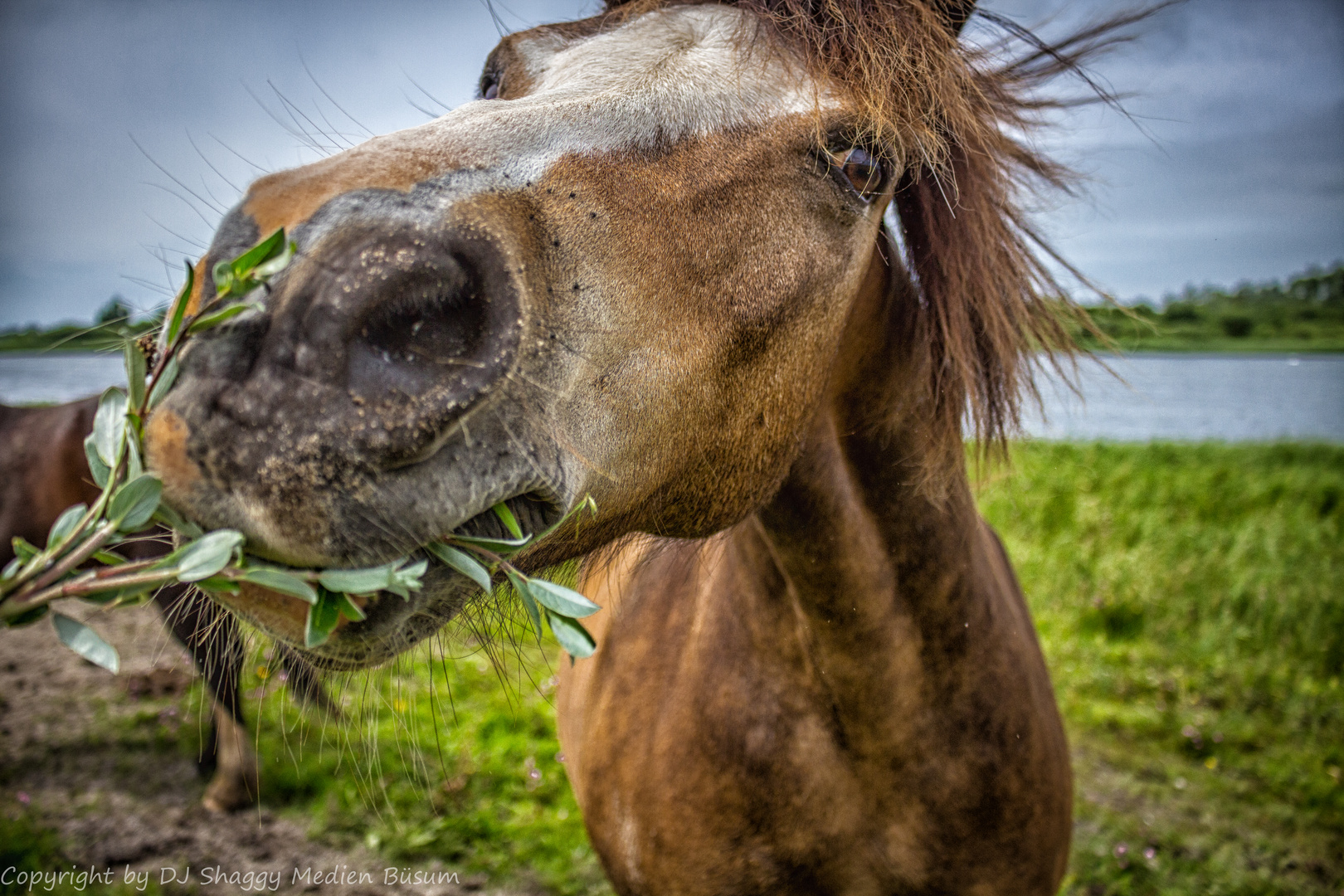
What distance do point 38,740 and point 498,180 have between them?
202 inches

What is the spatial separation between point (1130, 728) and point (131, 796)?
5.94 meters

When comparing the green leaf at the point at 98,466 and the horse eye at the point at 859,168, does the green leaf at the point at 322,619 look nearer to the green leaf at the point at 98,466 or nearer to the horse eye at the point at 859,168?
the green leaf at the point at 98,466

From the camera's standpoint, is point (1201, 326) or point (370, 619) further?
point (1201, 326)

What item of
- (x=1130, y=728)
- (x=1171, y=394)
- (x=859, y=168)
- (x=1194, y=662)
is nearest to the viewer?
(x=859, y=168)

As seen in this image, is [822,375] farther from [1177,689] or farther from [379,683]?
[1177,689]

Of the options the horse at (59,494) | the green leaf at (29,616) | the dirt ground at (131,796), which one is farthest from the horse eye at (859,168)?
the horse at (59,494)

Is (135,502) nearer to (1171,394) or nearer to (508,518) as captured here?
(508,518)

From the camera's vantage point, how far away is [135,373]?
0.92 metres

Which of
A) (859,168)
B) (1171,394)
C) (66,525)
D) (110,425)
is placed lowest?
(1171,394)

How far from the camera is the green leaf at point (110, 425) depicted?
0.99 m

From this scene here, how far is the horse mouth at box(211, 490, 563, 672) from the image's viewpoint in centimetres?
105

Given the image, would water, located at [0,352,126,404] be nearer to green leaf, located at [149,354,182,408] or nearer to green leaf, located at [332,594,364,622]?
green leaf, located at [149,354,182,408]

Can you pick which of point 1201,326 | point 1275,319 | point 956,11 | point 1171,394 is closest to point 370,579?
point 956,11

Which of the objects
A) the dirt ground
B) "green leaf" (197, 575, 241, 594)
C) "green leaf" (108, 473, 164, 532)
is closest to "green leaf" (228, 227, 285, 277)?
"green leaf" (108, 473, 164, 532)
